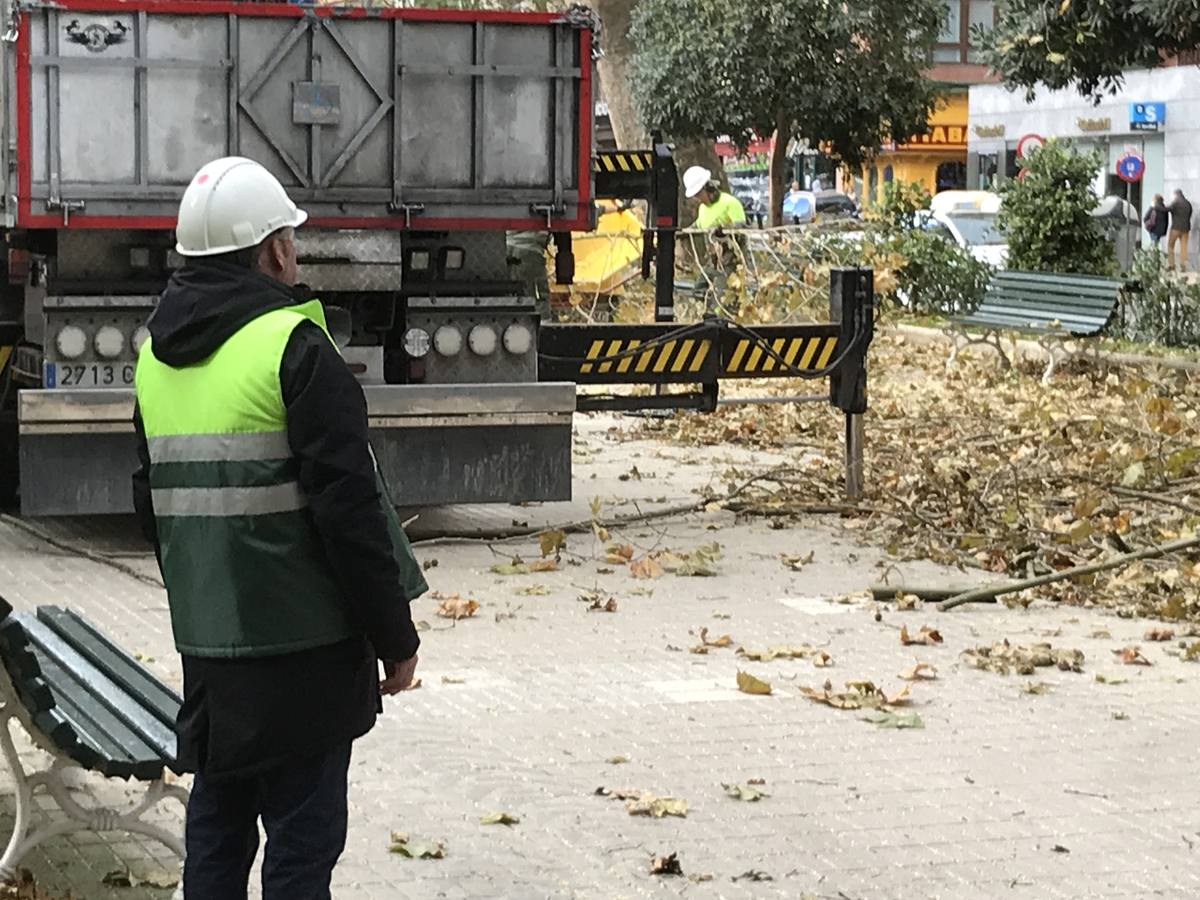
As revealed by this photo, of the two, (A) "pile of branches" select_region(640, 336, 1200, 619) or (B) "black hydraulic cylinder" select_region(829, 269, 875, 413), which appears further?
(B) "black hydraulic cylinder" select_region(829, 269, 875, 413)

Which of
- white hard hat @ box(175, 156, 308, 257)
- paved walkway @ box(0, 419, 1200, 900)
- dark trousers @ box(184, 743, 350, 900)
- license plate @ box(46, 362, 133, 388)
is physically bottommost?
paved walkway @ box(0, 419, 1200, 900)

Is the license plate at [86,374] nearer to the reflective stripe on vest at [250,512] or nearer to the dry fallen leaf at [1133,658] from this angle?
the dry fallen leaf at [1133,658]

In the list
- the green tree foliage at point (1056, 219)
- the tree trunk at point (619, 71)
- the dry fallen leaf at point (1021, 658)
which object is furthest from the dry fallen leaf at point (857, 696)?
the tree trunk at point (619, 71)

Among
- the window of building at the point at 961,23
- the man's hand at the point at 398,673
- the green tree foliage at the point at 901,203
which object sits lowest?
the man's hand at the point at 398,673

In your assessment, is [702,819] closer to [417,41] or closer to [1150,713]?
[1150,713]

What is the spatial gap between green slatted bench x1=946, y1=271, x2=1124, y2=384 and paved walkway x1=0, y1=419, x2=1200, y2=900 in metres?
9.86

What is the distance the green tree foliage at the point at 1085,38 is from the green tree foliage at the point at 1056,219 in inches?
226

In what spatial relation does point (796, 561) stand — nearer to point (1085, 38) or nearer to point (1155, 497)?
point (1155, 497)

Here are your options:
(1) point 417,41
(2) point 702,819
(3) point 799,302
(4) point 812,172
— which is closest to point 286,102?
(1) point 417,41

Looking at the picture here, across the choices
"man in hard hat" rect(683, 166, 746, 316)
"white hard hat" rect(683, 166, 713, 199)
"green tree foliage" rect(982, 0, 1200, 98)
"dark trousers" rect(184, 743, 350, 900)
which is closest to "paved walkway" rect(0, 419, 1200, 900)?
"dark trousers" rect(184, 743, 350, 900)

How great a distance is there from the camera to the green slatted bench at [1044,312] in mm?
19767

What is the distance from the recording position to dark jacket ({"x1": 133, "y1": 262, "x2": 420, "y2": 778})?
404 cm

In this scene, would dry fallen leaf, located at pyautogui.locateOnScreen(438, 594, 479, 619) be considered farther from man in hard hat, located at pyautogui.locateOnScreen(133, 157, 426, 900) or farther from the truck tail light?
man in hard hat, located at pyautogui.locateOnScreen(133, 157, 426, 900)

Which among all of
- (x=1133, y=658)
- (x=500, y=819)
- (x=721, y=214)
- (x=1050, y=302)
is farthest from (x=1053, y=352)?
(x=500, y=819)
